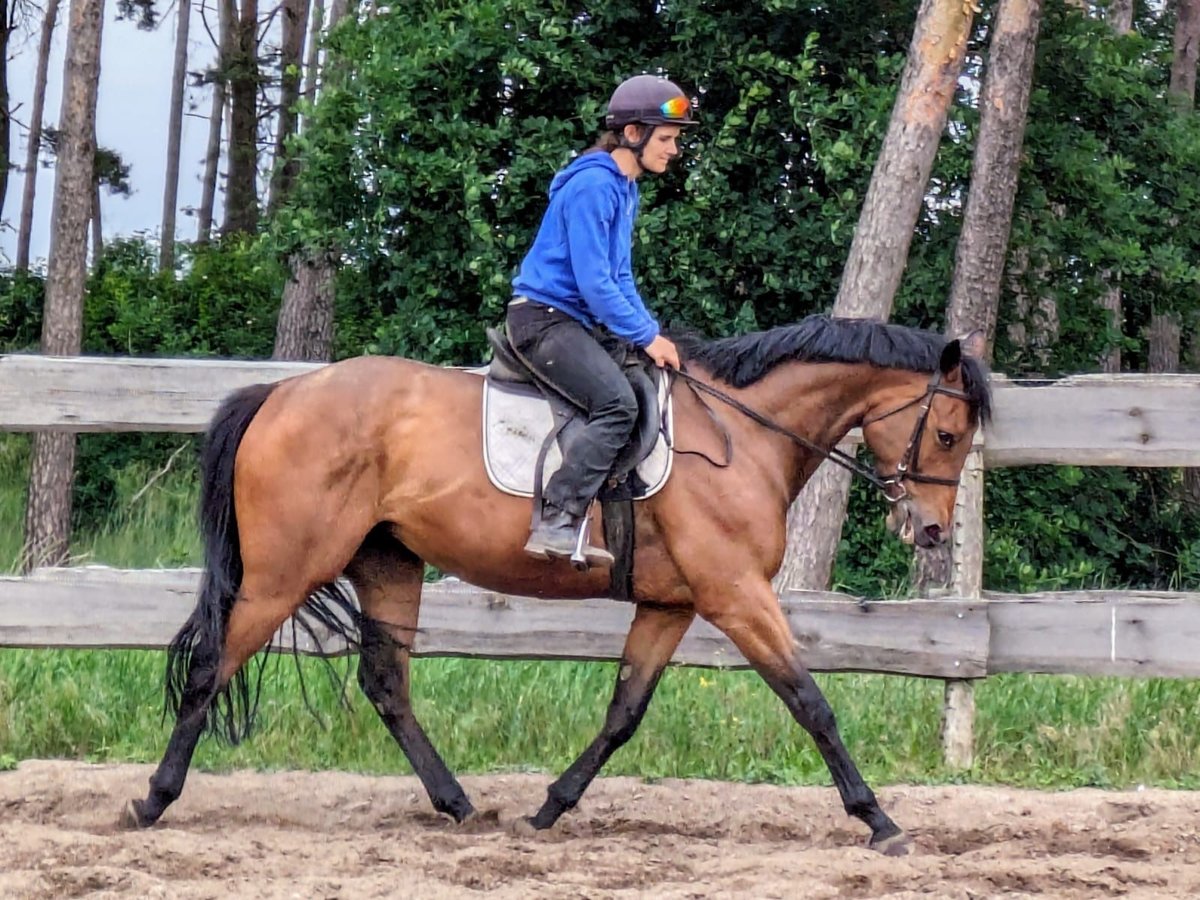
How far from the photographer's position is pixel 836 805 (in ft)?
19.9

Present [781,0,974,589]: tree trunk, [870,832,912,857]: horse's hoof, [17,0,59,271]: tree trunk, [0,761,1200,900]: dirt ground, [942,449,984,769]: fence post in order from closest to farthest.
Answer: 1. [0,761,1200,900]: dirt ground
2. [870,832,912,857]: horse's hoof
3. [942,449,984,769]: fence post
4. [781,0,974,589]: tree trunk
5. [17,0,59,271]: tree trunk

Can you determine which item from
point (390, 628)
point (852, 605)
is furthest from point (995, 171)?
point (390, 628)

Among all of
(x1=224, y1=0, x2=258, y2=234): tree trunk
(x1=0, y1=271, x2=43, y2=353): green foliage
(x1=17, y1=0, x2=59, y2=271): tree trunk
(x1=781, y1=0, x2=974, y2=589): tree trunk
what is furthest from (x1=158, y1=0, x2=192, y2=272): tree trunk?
(x1=781, y1=0, x2=974, y2=589): tree trunk

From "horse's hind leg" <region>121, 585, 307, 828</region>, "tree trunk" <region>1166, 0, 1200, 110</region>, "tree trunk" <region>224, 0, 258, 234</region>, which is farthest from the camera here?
"tree trunk" <region>224, 0, 258, 234</region>

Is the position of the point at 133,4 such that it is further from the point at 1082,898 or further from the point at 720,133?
the point at 1082,898

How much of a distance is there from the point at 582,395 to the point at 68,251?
924 cm

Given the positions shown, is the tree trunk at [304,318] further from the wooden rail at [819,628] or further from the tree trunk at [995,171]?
the wooden rail at [819,628]

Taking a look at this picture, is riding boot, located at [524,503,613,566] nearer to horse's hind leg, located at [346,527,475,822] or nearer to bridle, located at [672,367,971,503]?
bridle, located at [672,367,971,503]

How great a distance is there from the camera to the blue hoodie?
5.34 metres

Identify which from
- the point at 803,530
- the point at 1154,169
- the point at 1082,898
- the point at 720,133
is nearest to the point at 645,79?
the point at 1082,898

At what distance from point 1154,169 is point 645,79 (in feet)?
27.4

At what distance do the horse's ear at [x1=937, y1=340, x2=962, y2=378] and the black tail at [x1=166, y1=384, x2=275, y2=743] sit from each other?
8.46 ft

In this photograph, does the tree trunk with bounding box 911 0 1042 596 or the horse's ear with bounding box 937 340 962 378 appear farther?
the tree trunk with bounding box 911 0 1042 596

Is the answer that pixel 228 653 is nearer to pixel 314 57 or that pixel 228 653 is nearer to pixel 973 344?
pixel 973 344
